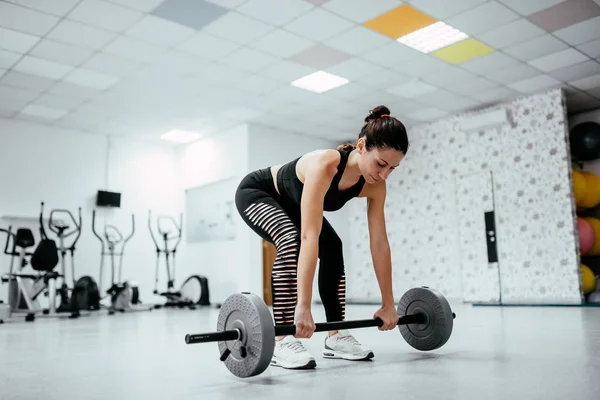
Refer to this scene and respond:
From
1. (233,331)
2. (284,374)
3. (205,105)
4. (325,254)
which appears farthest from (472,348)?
(205,105)

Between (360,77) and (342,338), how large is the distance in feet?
15.8

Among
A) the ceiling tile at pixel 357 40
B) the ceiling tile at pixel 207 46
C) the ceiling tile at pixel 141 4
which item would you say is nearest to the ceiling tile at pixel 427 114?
the ceiling tile at pixel 357 40

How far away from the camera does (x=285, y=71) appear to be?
6.17 m

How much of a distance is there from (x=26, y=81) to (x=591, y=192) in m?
7.41

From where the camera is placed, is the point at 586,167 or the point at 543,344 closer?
the point at 543,344

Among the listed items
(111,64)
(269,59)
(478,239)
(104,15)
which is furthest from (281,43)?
(478,239)

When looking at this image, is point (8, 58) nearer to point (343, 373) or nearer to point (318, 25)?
point (318, 25)

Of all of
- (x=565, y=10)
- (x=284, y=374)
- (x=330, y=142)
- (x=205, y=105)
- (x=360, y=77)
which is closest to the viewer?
(x=284, y=374)

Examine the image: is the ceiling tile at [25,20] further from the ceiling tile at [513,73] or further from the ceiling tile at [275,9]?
the ceiling tile at [513,73]

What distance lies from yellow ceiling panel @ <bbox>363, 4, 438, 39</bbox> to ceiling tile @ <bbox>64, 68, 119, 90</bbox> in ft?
10.4

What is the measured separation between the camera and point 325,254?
2.10m

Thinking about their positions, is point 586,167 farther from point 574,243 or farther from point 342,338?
point 342,338

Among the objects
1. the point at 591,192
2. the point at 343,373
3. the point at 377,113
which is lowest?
the point at 343,373

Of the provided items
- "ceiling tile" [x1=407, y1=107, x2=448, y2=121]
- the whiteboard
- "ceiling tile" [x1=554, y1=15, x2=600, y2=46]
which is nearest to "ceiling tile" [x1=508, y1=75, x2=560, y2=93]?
"ceiling tile" [x1=554, y1=15, x2=600, y2=46]
